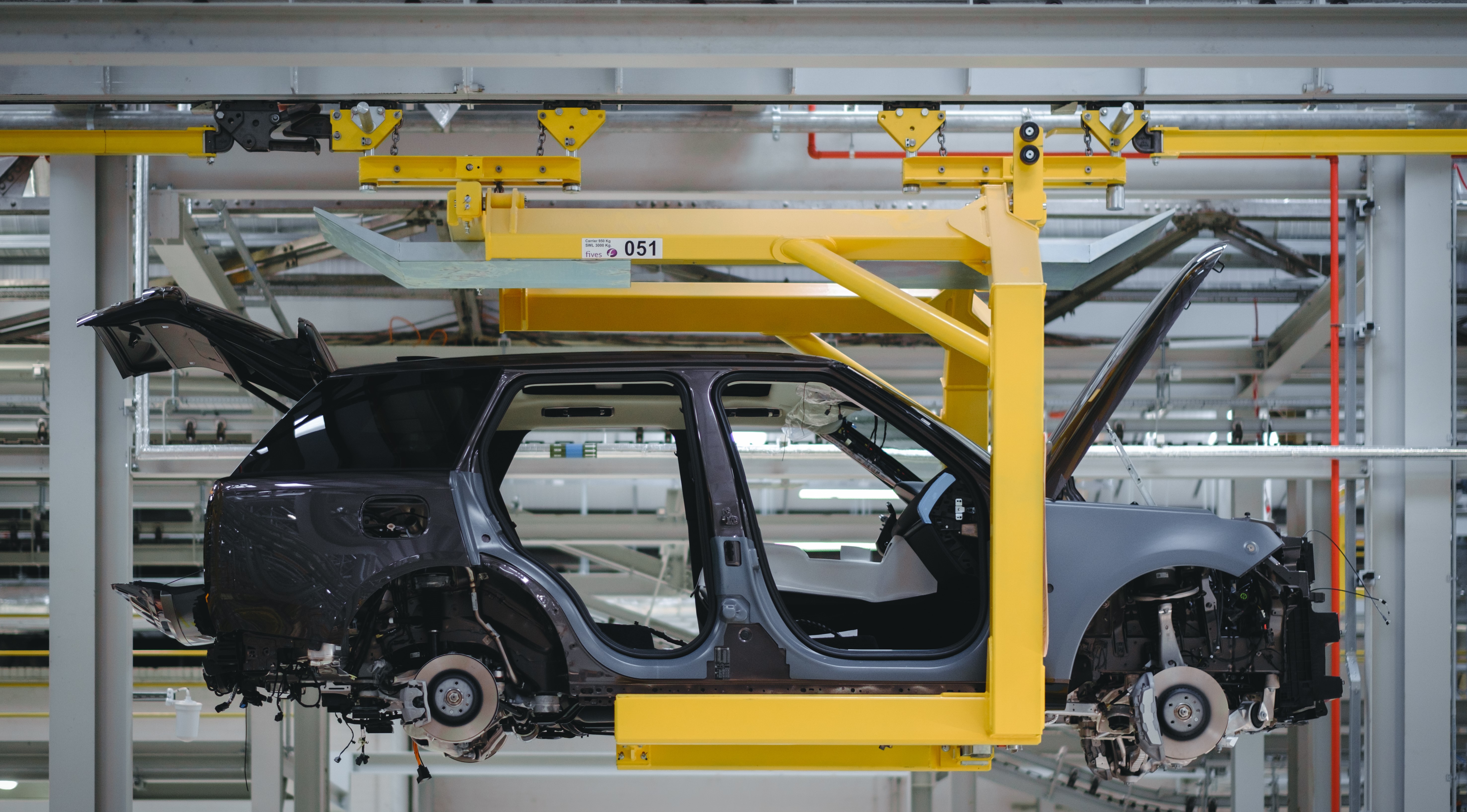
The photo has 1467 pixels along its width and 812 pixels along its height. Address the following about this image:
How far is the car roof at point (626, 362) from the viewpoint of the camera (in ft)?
11.1

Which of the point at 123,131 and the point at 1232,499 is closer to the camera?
the point at 123,131

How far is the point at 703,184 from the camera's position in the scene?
5.41 metres

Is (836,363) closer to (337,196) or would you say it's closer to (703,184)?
(703,184)

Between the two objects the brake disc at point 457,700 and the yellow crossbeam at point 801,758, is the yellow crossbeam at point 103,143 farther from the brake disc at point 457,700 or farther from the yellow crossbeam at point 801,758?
the yellow crossbeam at point 801,758

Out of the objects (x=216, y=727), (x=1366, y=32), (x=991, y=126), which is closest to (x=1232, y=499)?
(x=991, y=126)

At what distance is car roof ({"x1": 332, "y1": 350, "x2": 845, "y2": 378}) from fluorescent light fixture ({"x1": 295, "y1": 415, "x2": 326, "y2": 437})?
16 cm

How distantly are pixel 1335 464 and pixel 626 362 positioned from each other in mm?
3808

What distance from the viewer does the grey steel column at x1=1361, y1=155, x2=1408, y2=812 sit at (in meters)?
5.22

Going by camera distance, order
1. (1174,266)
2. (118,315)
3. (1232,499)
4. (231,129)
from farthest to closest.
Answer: (1174,266) < (1232,499) < (231,129) < (118,315)

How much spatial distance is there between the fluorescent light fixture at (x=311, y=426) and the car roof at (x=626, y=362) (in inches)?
6.3

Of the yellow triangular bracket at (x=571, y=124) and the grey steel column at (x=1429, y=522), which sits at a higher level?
the yellow triangular bracket at (x=571, y=124)

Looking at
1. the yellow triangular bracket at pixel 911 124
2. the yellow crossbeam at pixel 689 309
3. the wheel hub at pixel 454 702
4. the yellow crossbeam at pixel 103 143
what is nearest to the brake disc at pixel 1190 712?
the yellow crossbeam at pixel 689 309

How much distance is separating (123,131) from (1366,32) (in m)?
4.81

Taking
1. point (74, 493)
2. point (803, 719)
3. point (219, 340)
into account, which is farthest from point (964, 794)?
point (74, 493)
